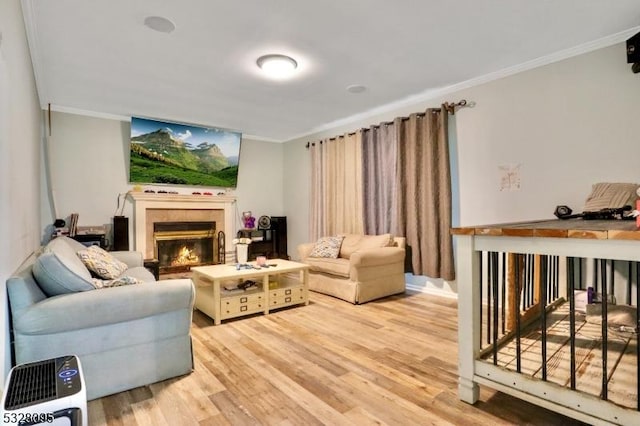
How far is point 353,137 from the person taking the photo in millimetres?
5145

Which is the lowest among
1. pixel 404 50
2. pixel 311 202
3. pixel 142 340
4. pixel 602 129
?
pixel 142 340

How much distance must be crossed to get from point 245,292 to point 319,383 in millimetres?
1669

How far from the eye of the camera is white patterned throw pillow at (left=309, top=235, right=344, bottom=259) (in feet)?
14.9

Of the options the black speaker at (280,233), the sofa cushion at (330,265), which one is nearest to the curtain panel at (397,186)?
the sofa cushion at (330,265)

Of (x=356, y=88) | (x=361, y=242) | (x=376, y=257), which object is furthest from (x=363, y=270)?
(x=356, y=88)

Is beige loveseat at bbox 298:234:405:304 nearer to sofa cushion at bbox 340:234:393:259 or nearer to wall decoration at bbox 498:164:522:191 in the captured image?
A: sofa cushion at bbox 340:234:393:259

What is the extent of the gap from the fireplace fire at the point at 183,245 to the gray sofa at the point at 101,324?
135 inches

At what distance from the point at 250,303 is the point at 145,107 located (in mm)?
3163

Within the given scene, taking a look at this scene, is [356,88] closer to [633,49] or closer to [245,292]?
[633,49]

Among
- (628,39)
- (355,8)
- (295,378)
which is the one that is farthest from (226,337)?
(628,39)

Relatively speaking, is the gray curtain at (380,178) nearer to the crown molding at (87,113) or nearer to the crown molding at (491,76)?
the crown molding at (491,76)

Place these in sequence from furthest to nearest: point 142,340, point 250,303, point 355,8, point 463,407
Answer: point 250,303 < point 355,8 < point 142,340 < point 463,407

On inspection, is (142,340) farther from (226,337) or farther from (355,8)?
(355,8)

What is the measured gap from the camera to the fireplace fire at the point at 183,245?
549 centimetres
